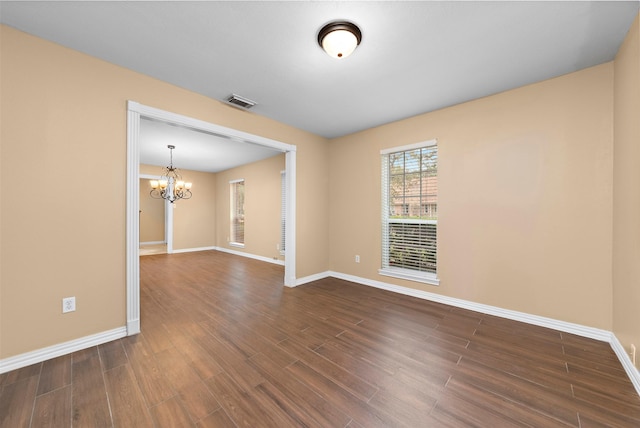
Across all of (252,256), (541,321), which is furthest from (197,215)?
(541,321)

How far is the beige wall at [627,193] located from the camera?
67.7 inches

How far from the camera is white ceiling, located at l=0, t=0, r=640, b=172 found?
66.5 inches

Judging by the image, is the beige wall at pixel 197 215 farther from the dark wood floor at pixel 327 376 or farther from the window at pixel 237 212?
the dark wood floor at pixel 327 376

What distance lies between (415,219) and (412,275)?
33.1 inches

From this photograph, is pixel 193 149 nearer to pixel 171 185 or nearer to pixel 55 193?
pixel 171 185

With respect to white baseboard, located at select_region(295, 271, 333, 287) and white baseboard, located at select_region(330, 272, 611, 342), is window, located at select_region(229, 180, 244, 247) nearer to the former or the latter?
white baseboard, located at select_region(295, 271, 333, 287)

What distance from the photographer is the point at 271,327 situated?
252 cm

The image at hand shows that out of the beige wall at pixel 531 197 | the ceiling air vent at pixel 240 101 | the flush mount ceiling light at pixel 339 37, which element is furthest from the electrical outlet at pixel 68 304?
the beige wall at pixel 531 197

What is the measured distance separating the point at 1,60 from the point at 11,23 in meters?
0.30

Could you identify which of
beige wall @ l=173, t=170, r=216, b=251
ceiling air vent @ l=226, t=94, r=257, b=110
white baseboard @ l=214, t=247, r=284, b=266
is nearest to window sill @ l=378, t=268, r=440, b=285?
white baseboard @ l=214, t=247, r=284, b=266

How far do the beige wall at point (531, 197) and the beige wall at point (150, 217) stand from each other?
9650 millimetres

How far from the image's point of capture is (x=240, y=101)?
3000mm

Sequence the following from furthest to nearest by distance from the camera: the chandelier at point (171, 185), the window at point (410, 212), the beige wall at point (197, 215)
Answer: the beige wall at point (197, 215)
the chandelier at point (171, 185)
the window at point (410, 212)

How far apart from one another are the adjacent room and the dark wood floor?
17mm
